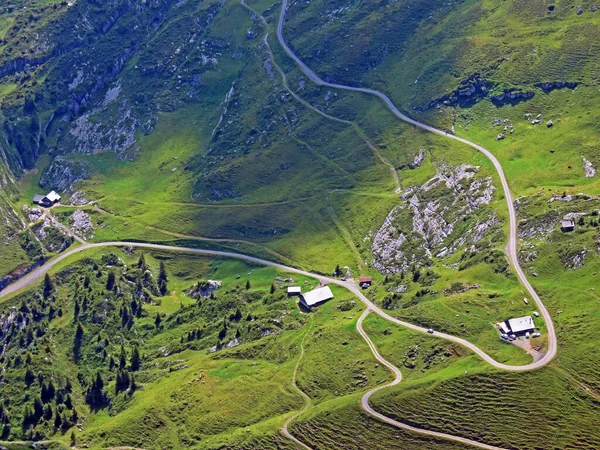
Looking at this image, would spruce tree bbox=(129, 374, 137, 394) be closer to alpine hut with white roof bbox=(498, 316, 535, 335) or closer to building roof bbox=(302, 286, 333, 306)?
building roof bbox=(302, 286, 333, 306)

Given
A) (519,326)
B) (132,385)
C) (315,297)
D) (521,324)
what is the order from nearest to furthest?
(519,326), (521,324), (132,385), (315,297)

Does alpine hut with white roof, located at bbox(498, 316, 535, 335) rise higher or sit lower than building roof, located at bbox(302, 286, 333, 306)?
lower

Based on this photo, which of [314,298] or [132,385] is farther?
[314,298]

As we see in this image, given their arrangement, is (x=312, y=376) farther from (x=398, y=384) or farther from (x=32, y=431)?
(x=32, y=431)

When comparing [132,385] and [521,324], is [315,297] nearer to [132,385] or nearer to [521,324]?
[132,385]

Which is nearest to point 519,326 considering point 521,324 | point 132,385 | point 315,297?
point 521,324

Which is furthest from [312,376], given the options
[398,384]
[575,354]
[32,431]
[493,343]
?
[32,431]

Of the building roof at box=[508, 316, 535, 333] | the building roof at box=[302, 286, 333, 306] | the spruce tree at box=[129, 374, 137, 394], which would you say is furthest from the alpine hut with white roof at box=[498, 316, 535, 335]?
the spruce tree at box=[129, 374, 137, 394]

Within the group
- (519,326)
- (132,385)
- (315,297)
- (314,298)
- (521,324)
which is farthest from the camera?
(315,297)

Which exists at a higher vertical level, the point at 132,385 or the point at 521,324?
the point at 521,324

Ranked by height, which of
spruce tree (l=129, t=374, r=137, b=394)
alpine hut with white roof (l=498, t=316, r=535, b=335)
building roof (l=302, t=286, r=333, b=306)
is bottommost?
spruce tree (l=129, t=374, r=137, b=394)
